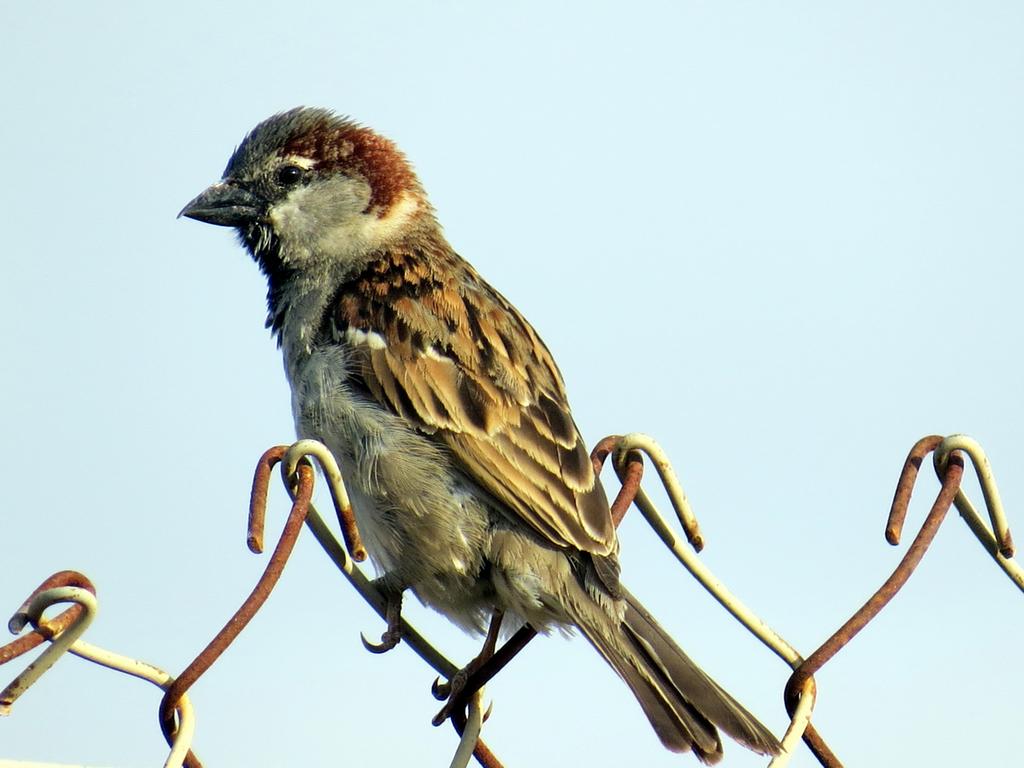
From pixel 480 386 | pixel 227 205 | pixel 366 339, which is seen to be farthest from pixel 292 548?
pixel 227 205

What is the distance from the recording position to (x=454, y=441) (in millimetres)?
3457

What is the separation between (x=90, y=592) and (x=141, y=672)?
0.18m

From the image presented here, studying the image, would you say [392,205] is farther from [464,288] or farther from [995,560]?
[995,560]

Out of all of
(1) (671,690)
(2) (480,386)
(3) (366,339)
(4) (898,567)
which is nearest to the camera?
(4) (898,567)

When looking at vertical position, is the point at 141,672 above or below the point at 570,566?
above

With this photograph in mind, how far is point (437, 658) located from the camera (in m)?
2.61

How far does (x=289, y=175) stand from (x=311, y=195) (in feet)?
0.29

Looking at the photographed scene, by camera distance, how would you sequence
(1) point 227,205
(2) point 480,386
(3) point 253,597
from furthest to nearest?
(1) point 227,205 < (2) point 480,386 < (3) point 253,597

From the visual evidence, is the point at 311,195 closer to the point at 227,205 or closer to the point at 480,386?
the point at 227,205

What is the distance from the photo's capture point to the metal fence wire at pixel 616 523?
75.0 inches

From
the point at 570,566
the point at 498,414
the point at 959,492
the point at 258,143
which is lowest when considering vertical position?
the point at 570,566

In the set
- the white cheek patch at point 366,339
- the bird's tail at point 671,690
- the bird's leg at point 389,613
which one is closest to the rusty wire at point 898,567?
the bird's tail at point 671,690

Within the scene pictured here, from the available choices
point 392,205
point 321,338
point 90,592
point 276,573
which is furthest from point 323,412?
point 90,592

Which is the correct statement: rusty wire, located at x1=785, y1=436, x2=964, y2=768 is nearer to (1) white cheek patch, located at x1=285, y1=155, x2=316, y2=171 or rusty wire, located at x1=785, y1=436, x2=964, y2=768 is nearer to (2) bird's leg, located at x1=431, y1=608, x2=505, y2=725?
(2) bird's leg, located at x1=431, y1=608, x2=505, y2=725
